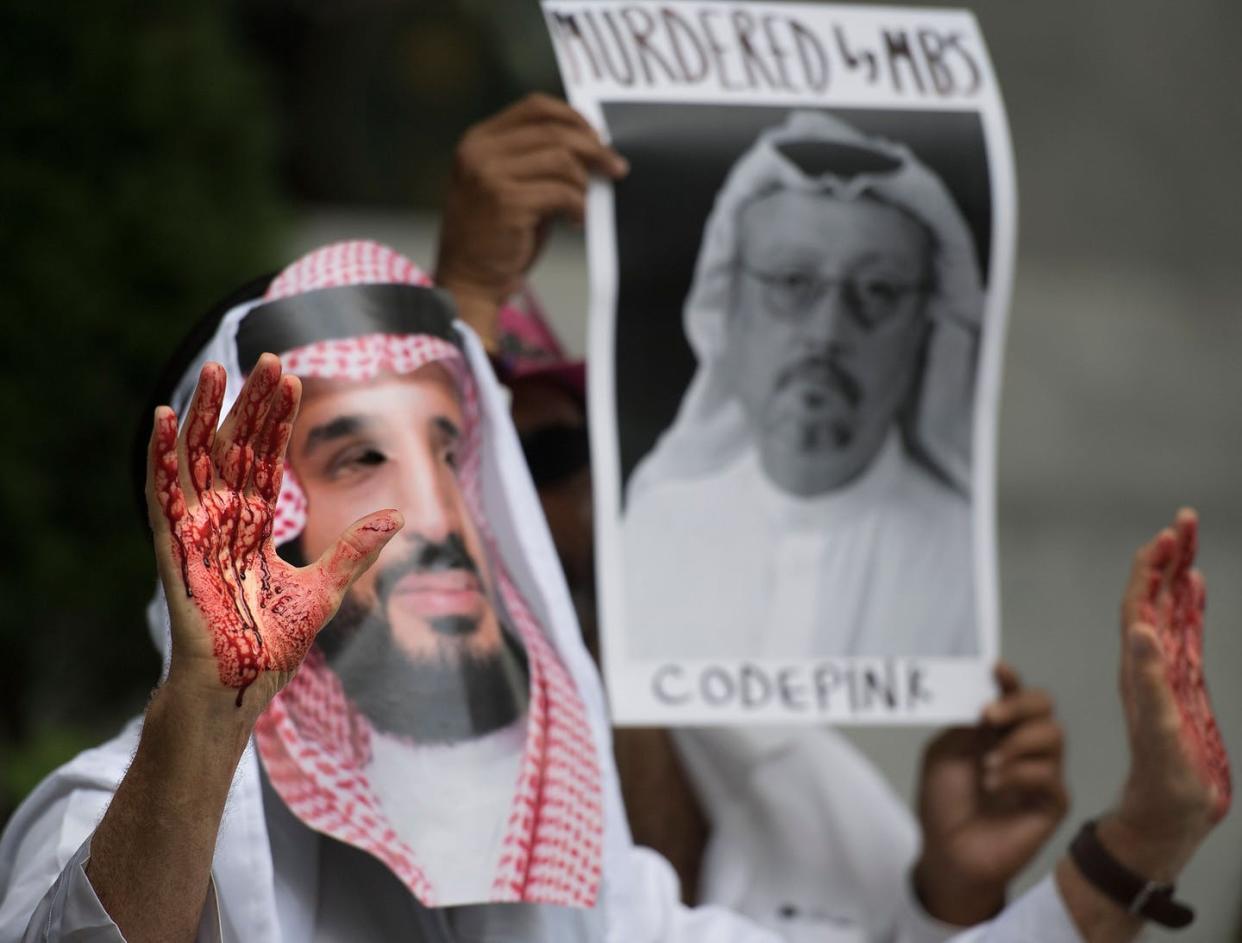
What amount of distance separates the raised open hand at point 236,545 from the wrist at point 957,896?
4.07 ft

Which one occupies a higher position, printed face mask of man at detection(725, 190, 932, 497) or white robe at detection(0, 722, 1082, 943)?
printed face mask of man at detection(725, 190, 932, 497)

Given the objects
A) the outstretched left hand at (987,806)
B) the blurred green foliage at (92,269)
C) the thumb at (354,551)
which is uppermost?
the blurred green foliage at (92,269)

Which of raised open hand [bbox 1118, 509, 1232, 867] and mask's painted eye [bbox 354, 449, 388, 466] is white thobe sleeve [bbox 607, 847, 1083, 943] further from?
mask's painted eye [bbox 354, 449, 388, 466]

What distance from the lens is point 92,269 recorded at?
517cm

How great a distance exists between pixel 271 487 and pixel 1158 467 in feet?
21.0

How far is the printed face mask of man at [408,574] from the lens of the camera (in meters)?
1.77

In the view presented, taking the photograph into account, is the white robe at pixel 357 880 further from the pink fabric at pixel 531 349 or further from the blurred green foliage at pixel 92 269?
the blurred green foliage at pixel 92 269

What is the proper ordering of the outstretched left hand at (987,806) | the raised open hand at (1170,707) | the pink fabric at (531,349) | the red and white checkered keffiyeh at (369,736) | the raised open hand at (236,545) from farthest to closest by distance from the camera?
the pink fabric at (531,349) → the outstretched left hand at (987,806) → the raised open hand at (1170,707) → the red and white checkered keffiyeh at (369,736) → the raised open hand at (236,545)

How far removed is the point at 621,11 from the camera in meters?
2.14

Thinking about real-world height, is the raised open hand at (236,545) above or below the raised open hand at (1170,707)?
above

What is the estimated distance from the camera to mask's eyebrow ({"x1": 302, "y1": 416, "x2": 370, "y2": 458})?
5.98 ft

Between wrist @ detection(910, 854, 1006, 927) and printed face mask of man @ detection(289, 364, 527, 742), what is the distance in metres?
0.84

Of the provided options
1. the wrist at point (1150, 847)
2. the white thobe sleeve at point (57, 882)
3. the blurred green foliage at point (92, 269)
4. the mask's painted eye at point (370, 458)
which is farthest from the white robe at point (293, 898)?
the blurred green foliage at point (92, 269)

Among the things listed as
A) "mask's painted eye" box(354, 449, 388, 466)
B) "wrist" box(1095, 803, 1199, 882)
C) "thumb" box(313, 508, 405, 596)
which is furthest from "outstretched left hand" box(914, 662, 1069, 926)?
"thumb" box(313, 508, 405, 596)
